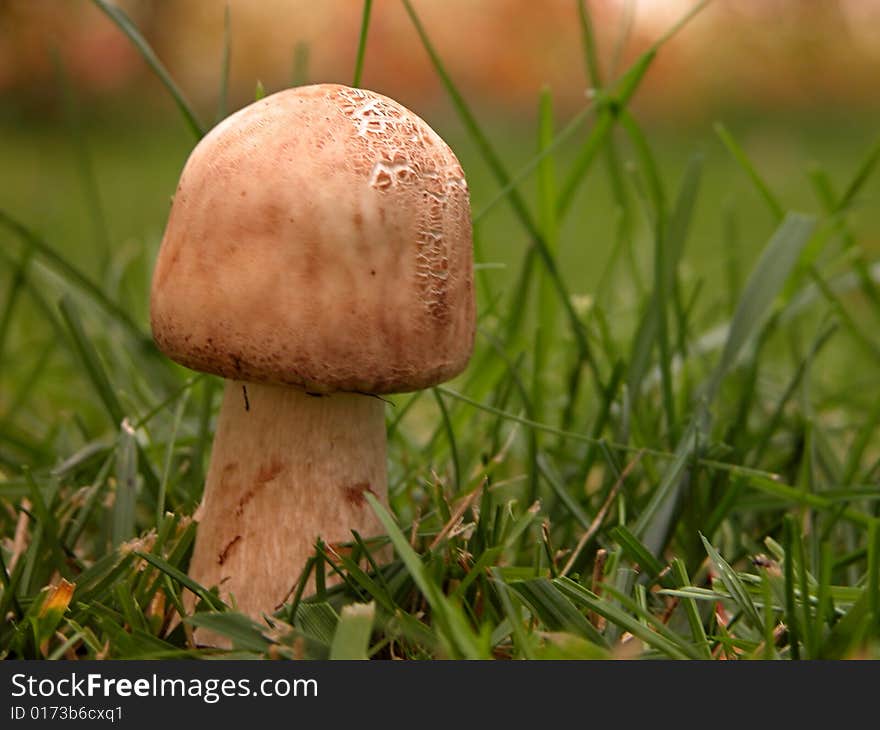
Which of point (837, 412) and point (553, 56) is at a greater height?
point (553, 56)

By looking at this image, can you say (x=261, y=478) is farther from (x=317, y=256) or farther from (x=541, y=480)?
(x=541, y=480)

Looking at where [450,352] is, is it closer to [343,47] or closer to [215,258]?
[215,258]

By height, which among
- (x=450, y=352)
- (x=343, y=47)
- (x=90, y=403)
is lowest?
(x=90, y=403)

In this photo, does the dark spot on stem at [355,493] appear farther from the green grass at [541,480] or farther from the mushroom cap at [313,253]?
the mushroom cap at [313,253]

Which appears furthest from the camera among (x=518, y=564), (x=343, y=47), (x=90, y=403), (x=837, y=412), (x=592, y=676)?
(x=343, y=47)

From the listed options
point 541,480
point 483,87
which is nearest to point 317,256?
point 541,480

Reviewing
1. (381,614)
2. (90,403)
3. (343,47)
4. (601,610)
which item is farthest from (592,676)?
(343,47)
